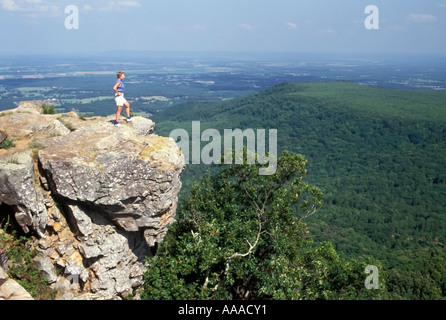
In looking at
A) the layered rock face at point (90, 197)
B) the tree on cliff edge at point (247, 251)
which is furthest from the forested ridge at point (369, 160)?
the layered rock face at point (90, 197)

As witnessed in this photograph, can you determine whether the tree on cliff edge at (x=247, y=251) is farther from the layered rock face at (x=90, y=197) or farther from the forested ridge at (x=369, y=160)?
the forested ridge at (x=369, y=160)

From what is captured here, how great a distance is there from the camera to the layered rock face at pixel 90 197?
1073 centimetres

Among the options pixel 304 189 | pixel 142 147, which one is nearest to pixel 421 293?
pixel 304 189

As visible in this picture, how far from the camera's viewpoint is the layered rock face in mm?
10727

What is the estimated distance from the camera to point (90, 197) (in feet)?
36.4

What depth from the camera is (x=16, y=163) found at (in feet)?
34.2

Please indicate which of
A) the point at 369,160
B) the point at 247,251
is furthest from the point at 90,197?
the point at 369,160

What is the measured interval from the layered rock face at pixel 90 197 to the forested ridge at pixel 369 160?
529cm

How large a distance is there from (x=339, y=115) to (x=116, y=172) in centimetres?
12627

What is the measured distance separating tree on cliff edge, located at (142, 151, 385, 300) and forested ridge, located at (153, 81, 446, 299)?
4.00 meters

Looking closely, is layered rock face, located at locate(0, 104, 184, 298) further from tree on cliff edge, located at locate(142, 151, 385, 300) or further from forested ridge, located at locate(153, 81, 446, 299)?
forested ridge, located at locate(153, 81, 446, 299)

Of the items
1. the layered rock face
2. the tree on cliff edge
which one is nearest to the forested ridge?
the tree on cliff edge
